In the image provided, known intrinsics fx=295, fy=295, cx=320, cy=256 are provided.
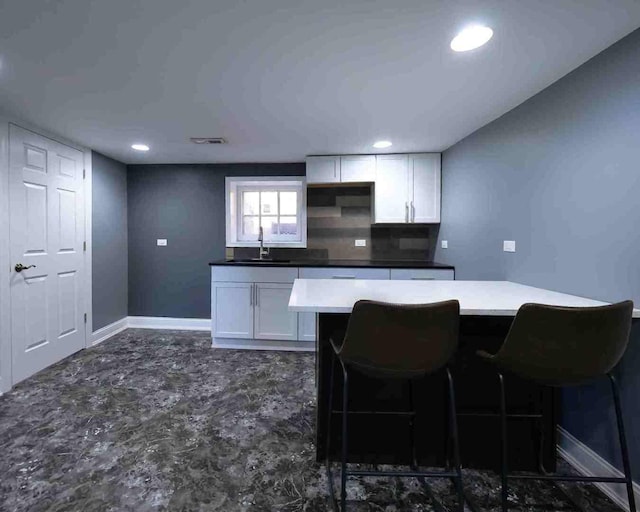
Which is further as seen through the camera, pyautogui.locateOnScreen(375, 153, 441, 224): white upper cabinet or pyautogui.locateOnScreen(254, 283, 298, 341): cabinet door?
pyautogui.locateOnScreen(375, 153, 441, 224): white upper cabinet

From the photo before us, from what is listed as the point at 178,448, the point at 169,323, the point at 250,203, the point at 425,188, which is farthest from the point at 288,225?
the point at 178,448

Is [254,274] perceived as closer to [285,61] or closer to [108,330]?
[108,330]

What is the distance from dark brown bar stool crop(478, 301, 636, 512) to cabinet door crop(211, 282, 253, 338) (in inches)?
102

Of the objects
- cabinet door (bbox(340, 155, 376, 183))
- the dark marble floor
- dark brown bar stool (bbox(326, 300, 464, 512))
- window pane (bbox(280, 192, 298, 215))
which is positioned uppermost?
cabinet door (bbox(340, 155, 376, 183))

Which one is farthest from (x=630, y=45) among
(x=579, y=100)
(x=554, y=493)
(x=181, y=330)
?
(x=181, y=330)

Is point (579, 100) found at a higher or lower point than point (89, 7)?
lower

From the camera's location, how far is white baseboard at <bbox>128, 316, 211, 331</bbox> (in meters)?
3.97

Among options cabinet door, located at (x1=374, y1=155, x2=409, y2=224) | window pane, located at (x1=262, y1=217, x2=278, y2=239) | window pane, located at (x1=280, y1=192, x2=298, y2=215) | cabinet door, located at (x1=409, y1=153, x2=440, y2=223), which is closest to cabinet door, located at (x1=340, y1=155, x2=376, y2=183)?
cabinet door, located at (x1=374, y1=155, x2=409, y2=224)

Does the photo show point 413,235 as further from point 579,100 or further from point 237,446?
point 237,446

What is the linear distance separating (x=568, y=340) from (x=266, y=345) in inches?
109

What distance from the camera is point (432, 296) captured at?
1.64 meters

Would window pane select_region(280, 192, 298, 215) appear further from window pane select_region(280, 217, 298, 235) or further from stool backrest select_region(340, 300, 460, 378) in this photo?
stool backrest select_region(340, 300, 460, 378)

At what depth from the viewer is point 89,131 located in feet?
8.95

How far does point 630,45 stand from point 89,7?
244 cm
